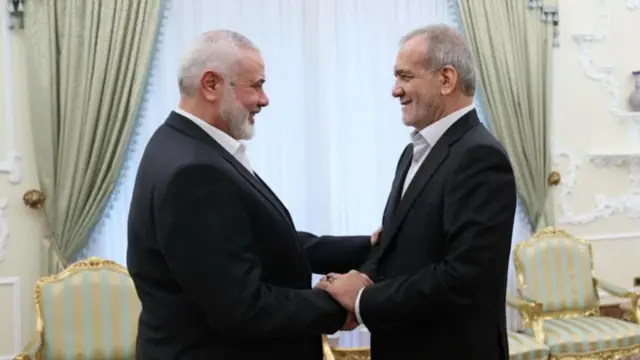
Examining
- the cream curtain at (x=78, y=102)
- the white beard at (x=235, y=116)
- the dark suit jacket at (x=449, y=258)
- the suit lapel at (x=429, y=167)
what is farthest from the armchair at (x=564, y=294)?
the white beard at (x=235, y=116)

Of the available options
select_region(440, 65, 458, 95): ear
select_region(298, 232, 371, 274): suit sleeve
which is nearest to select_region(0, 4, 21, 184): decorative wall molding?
select_region(298, 232, 371, 274): suit sleeve

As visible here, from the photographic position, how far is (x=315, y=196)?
4.00 m

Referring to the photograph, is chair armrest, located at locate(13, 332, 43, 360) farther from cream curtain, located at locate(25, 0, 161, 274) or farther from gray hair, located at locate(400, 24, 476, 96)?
gray hair, located at locate(400, 24, 476, 96)

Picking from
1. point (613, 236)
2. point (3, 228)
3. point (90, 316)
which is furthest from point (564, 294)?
point (3, 228)

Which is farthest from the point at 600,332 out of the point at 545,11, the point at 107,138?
the point at 107,138

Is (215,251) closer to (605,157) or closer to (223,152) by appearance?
(223,152)

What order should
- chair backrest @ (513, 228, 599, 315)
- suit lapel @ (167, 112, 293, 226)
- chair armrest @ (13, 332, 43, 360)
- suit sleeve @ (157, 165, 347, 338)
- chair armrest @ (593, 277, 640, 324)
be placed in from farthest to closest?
chair backrest @ (513, 228, 599, 315) < chair armrest @ (593, 277, 640, 324) < chair armrest @ (13, 332, 43, 360) < suit lapel @ (167, 112, 293, 226) < suit sleeve @ (157, 165, 347, 338)

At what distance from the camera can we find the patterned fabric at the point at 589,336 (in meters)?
3.55

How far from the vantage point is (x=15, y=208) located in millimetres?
3561

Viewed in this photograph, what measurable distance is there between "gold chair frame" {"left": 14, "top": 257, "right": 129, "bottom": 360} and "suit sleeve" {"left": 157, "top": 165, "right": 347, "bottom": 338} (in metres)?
1.97

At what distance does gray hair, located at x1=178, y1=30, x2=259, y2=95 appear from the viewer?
5.34 ft

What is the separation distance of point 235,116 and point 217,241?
1.17ft

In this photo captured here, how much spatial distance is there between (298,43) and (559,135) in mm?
1857

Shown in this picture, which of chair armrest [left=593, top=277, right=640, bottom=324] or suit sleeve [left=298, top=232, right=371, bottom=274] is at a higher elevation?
suit sleeve [left=298, top=232, right=371, bottom=274]
